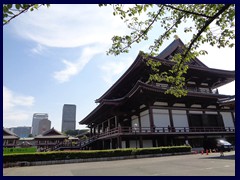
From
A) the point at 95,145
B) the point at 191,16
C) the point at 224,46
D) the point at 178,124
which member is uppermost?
the point at 191,16

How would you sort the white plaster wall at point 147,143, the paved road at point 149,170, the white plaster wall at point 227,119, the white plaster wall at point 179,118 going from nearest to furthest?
the paved road at point 149,170, the white plaster wall at point 147,143, the white plaster wall at point 179,118, the white plaster wall at point 227,119

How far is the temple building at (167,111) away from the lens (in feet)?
67.5

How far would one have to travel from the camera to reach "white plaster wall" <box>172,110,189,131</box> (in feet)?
74.4

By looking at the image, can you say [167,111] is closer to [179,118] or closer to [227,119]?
[179,118]

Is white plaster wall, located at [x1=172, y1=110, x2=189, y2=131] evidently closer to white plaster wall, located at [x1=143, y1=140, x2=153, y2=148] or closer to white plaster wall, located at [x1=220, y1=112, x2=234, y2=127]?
white plaster wall, located at [x1=143, y1=140, x2=153, y2=148]

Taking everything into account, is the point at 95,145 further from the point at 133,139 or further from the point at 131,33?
the point at 131,33

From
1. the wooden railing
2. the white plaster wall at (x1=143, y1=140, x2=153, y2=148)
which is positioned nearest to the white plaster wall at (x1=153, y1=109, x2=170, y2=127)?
the wooden railing

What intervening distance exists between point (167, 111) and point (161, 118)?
1187mm

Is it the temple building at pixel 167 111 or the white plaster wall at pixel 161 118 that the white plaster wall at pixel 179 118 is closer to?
the temple building at pixel 167 111

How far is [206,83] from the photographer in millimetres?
28156

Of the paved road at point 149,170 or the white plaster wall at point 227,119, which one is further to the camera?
the white plaster wall at point 227,119

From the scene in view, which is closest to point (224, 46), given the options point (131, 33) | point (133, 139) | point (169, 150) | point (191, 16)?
point (191, 16)

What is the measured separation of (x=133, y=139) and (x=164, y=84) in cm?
781

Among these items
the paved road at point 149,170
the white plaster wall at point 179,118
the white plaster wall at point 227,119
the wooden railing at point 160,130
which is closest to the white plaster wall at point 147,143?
the wooden railing at point 160,130
